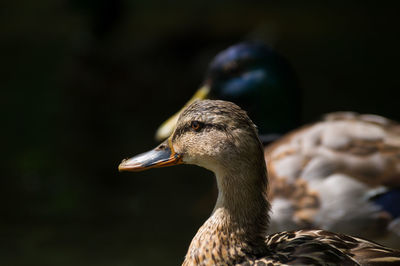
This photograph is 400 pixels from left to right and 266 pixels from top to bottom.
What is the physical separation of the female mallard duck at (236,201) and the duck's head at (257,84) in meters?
1.97

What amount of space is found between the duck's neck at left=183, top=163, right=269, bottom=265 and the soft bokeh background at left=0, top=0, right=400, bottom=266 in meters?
1.99

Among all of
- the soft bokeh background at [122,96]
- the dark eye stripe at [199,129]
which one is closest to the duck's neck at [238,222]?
the dark eye stripe at [199,129]

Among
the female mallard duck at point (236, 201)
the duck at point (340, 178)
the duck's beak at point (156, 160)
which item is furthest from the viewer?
the duck at point (340, 178)

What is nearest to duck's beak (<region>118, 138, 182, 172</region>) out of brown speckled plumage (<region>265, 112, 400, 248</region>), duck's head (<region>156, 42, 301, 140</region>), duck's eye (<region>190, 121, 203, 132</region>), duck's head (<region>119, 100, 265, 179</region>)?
duck's head (<region>119, 100, 265, 179</region>)

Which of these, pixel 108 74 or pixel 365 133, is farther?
pixel 108 74

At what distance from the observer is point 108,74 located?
766 centimetres

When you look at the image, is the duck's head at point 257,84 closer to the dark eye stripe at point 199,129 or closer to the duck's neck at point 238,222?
the dark eye stripe at point 199,129

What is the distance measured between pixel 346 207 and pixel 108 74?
16.1 ft

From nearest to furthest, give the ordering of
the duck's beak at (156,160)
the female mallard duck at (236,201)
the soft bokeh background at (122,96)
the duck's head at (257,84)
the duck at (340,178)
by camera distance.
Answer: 1. the female mallard duck at (236,201)
2. the duck's beak at (156,160)
3. the duck at (340,178)
4. the duck's head at (257,84)
5. the soft bokeh background at (122,96)

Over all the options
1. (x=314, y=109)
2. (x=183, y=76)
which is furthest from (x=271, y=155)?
(x=183, y=76)

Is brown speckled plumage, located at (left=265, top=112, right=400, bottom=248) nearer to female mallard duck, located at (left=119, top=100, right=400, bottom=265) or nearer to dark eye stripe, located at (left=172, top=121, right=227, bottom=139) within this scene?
female mallard duck, located at (left=119, top=100, right=400, bottom=265)

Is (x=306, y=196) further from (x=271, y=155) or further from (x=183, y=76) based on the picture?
(x=183, y=76)

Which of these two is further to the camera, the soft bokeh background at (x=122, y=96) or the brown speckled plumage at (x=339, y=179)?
the soft bokeh background at (x=122, y=96)

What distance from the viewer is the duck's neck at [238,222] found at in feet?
7.24
